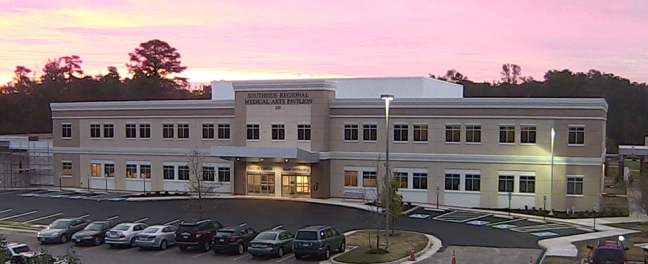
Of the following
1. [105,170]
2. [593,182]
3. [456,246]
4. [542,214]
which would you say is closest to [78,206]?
[105,170]

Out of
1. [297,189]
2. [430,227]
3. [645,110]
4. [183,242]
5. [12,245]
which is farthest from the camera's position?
[645,110]

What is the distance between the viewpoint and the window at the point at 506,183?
46031 millimetres

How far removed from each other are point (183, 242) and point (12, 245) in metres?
7.51

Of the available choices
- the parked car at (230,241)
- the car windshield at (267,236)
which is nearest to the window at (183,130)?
the parked car at (230,241)

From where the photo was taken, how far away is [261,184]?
173 ft

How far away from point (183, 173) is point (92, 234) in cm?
2331

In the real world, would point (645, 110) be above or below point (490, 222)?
above

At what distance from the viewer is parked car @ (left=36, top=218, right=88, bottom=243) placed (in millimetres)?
33125

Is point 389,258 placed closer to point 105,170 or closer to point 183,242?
point 183,242

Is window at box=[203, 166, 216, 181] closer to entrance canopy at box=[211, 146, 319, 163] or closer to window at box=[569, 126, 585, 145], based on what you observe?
entrance canopy at box=[211, 146, 319, 163]

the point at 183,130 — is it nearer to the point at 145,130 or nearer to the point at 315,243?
the point at 145,130

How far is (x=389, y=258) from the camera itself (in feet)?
92.5

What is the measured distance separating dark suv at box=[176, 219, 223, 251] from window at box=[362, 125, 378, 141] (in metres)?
21.4

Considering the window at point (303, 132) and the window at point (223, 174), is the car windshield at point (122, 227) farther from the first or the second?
the window at point (223, 174)
